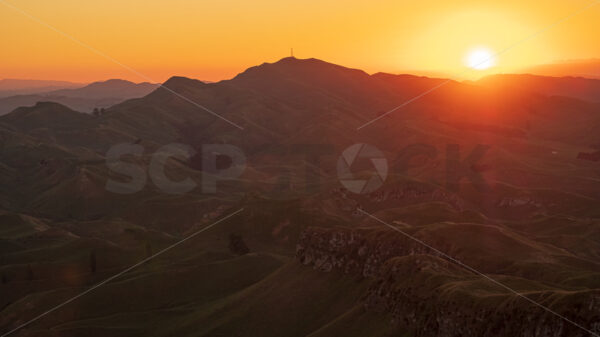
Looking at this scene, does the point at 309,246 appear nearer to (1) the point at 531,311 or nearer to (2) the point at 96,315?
(2) the point at 96,315

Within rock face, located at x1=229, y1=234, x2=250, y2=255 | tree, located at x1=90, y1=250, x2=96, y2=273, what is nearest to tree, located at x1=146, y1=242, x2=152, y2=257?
tree, located at x1=90, y1=250, x2=96, y2=273

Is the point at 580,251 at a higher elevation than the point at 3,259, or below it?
higher

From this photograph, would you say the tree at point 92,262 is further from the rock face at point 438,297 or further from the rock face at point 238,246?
the rock face at point 438,297

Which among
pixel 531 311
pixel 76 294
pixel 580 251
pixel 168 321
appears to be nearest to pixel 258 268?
pixel 168 321

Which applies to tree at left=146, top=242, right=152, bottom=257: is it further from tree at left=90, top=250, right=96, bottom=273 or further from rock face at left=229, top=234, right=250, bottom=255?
rock face at left=229, top=234, right=250, bottom=255

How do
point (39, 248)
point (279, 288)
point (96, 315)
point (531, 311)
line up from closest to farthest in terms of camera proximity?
point (531, 311), point (279, 288), point (96, 315), point (39, 248)


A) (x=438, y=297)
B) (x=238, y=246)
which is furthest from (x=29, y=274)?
(x=438, y=297)

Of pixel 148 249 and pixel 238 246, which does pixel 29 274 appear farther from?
pixel 238 246

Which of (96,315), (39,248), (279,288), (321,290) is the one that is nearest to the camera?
(321,290)
